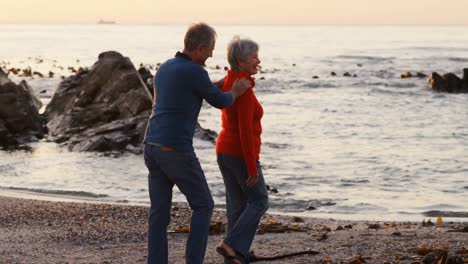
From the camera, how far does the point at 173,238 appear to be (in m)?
9.41

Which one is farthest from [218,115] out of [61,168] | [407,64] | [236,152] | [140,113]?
[407,64]

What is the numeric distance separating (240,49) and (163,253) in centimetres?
168

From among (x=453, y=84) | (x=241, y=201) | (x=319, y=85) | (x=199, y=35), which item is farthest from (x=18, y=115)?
(x=319, y=85)

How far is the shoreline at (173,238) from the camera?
8086 mm

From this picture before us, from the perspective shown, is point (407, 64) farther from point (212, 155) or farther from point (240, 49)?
point (240, 49)

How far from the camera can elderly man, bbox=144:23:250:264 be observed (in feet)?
20.4

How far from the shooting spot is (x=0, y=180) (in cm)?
→ 1595

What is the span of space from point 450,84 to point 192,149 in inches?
1461

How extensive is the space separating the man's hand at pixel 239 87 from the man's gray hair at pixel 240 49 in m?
0.20

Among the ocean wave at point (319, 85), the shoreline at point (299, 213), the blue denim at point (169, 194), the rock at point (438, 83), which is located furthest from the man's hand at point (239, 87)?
the ocean wave at point (319, 85)

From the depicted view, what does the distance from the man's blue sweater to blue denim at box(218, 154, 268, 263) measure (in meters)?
0.53

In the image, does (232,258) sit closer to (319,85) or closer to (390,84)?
(319,85)

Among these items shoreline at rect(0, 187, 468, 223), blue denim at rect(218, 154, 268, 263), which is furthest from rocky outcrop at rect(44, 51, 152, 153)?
blue denim at rect(218, 154, 268, 263)

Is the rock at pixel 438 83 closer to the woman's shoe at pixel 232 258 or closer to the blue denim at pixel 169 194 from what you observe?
the woman's shoe at pixel 232 258
